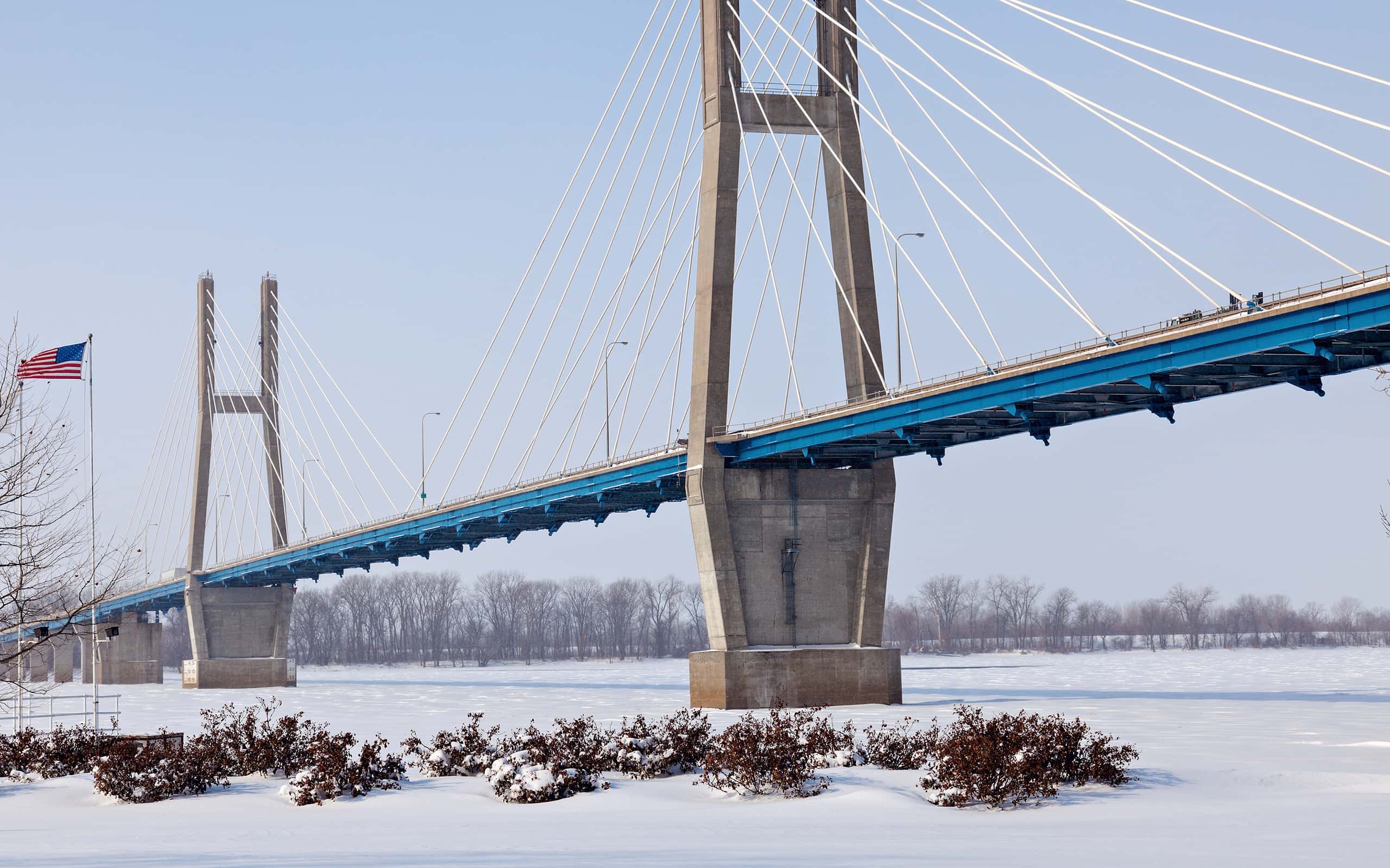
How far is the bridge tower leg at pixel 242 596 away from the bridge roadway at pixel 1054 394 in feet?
121

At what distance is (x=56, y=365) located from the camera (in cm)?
3438

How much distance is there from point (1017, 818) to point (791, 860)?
4607 millimetres

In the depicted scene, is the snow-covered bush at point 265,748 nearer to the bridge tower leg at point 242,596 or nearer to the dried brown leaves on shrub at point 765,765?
the dried brown leaves on shrub at point 765,765

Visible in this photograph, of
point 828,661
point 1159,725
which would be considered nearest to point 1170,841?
point 1159,725

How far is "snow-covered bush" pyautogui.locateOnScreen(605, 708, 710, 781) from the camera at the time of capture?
23750 mm

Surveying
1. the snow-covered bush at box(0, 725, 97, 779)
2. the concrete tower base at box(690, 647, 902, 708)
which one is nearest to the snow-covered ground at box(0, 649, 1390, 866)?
the snow-covered bush at box(0, 725, 97, 779)

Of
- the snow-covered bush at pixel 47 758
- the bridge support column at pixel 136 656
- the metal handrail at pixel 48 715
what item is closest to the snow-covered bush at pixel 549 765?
the snow-covered bush at pixel 47 758

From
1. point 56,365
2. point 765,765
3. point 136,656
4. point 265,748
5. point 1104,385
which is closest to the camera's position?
point 765,765

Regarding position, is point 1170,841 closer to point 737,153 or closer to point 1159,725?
point 1159,725

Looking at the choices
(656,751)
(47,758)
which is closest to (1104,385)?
(656,751)

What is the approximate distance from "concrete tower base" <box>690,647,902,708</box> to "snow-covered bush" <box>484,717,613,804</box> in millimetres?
22744

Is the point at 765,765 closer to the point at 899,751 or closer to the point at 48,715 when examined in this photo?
the point at 899,751

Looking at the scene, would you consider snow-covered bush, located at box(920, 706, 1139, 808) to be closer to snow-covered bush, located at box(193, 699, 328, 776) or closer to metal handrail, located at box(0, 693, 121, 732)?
snow-covered bush, located at box(193, 699, 328, 776)

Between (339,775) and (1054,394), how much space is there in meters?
23.7
